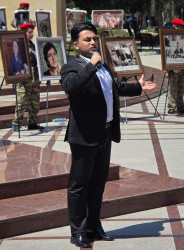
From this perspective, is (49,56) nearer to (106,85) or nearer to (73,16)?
(106,85)

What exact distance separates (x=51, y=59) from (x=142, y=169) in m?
3.72

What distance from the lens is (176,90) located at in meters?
12.2

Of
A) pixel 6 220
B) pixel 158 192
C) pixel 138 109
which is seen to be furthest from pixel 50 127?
pixel 6 220

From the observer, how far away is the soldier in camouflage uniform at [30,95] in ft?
34.3

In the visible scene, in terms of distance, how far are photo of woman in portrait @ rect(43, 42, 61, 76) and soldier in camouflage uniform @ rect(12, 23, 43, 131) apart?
0.21m

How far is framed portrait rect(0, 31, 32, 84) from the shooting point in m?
9.93

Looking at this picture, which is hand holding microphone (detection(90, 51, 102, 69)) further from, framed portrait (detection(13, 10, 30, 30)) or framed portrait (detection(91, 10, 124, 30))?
framed portrait (detection(91, 10, 124, 30))

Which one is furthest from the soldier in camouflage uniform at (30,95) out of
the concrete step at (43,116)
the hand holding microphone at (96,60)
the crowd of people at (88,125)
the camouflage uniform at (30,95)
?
the hand holding microphone at (96,60)

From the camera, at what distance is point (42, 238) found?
213 inches

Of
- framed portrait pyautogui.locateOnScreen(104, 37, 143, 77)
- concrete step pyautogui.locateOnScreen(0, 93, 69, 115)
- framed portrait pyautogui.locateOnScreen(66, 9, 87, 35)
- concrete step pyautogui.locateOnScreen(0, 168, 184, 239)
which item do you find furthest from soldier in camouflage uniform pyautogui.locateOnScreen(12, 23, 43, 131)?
framed portrait pyautogui.locateOnScreen(66, 9, 87, 35)

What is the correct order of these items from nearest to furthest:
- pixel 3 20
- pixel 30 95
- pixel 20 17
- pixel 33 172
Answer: pixel 33 172 < pixel 30 95 < pixel 20 17 < pixel 3 20

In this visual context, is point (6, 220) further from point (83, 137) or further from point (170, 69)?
point (170, 69)

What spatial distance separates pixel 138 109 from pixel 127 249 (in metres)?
8.40

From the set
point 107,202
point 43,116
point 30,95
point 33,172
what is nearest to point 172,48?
point 43,116
